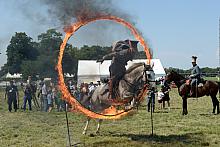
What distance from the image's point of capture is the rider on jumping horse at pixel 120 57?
417 inches

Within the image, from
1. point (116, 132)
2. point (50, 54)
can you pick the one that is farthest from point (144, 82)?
point (116, 132)

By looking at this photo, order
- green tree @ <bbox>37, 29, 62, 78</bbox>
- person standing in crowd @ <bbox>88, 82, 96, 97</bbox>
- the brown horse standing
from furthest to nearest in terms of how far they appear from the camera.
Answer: the brown horse standing
person standing in crowd @ <bbox>88, 82, 96, 97</bbox>
green tree @ <bbox>37, 29, 62, 78</bbox>

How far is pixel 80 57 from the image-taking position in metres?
10.5

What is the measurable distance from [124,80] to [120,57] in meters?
0.65

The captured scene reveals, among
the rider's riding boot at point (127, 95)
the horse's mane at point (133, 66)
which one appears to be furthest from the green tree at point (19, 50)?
the rider's riding boot at point (127, 95)

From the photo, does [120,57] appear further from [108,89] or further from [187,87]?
[187,87]

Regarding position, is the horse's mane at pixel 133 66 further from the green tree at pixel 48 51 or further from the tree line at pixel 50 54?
the green tree at pixel 48 51

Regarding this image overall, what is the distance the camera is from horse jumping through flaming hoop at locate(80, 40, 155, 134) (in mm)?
10617

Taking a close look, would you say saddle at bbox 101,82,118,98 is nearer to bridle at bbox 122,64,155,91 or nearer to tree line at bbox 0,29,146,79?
bridle at bbox 122,64,155,91

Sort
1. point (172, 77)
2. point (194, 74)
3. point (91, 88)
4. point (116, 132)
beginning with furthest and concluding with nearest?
point (172, 77)
point (194, 74)
point (116, 132)
point (91, 88)

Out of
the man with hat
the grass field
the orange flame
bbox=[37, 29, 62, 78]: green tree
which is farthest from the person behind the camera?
the man with hat

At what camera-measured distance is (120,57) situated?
10.6 m

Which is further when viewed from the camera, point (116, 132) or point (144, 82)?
point (116, 132)

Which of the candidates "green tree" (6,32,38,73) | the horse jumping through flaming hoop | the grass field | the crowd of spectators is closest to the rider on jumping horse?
the horse jumping through flaming hoop
